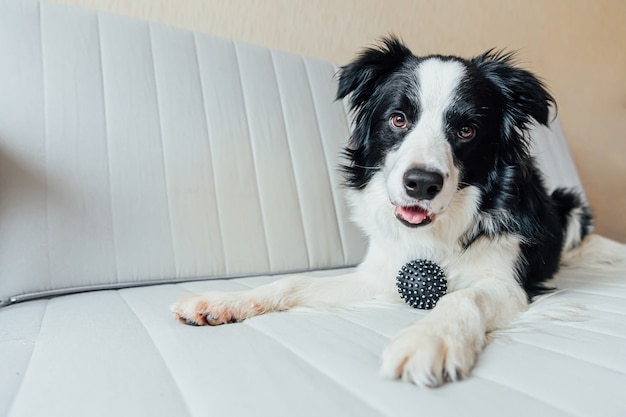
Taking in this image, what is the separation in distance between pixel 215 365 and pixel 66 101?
3.79ft

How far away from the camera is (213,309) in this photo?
100cm

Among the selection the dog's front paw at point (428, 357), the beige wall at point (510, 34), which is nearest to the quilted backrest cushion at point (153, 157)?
the beige wall at point (510, 34)

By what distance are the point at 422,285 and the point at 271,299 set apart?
400 millimetres

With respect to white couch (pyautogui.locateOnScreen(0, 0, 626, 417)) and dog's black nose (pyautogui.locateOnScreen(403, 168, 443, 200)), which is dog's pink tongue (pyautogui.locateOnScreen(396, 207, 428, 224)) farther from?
white couch (pyautogui.locateOnScreen(0, 0, 626, 417))

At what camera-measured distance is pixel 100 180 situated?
1.44 m

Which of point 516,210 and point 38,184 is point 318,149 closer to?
point 516,210

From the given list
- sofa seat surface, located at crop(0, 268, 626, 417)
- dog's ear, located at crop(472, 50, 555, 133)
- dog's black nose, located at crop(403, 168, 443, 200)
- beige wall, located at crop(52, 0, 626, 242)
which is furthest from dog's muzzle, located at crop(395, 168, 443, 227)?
beige wall, located at crop(52, 0, 626, 242)

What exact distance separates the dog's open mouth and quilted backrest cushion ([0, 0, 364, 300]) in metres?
0.69

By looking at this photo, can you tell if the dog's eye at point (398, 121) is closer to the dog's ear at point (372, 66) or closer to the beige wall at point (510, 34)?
the dog's ear at point (372, 66)

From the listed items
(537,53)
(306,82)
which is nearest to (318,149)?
(306,82)

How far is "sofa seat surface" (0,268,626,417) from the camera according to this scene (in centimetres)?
59

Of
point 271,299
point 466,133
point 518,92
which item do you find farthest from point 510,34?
point 271,299

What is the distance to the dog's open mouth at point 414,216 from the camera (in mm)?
1122

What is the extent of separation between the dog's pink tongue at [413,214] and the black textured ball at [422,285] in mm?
148
